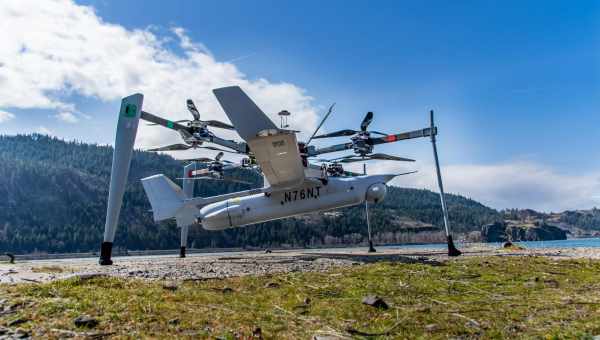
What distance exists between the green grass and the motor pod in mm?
16410

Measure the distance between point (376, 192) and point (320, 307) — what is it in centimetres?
2091

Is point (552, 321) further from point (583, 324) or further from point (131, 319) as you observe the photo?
point (131, 319)

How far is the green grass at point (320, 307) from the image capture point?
618cm

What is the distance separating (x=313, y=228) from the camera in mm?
195625

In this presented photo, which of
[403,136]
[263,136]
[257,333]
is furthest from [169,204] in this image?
[257,333]

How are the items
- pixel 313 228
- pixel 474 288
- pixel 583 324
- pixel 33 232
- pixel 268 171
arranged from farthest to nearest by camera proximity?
1. pixel 313 228
2. pixel 33 232
3. pixel 268 171
4. pixel 474 288
5. pixel 583 324

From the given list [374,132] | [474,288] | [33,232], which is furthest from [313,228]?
[474,288]

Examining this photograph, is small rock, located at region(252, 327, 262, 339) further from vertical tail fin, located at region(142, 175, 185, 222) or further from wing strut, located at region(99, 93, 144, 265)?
vertical tail fin, located at region(142, 175, 185, 222)

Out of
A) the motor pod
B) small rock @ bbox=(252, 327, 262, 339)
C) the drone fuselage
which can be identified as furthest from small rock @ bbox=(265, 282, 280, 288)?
the motor pod

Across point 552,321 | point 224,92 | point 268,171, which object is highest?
point 224,92

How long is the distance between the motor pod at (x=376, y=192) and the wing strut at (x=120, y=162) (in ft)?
53.0

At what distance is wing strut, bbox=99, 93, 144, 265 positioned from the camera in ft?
60.4

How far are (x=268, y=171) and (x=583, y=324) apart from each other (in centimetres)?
1920

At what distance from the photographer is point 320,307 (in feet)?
25.9
